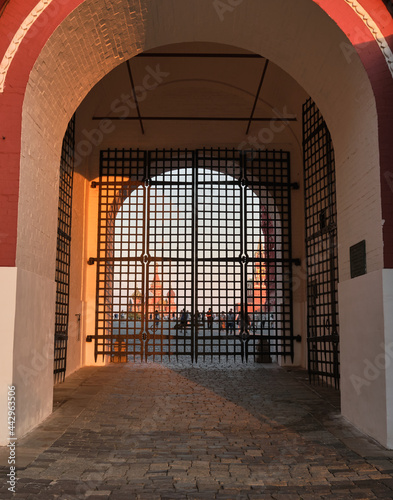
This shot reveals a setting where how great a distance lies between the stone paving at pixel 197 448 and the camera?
3.79 metres

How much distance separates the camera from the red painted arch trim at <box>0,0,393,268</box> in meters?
4.95

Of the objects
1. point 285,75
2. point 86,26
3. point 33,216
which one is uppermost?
point 285,75

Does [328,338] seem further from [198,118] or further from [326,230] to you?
[198,118]

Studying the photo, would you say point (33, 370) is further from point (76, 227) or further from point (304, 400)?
point (76, 227)

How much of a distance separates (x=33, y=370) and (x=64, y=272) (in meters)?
3.40

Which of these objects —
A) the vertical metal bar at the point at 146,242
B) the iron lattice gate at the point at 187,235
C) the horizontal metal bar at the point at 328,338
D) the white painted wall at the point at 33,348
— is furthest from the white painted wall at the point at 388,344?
the vertical metal bar at the point at 146,242

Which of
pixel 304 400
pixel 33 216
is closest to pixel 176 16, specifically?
pixel 33 216

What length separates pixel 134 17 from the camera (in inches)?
233

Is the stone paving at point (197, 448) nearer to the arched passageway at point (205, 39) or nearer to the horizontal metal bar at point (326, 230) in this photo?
the arched passageway at point (205, 39)

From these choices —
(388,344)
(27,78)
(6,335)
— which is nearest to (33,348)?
(6,335)

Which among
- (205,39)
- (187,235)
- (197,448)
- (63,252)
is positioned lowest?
(197,448)

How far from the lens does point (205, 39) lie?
678 centimetres

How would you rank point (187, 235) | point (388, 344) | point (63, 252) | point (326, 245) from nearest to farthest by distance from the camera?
point (388, 344) → point (326, 245) → point (63, 252) → point (187, 235)

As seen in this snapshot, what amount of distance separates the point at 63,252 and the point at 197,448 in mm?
4820
